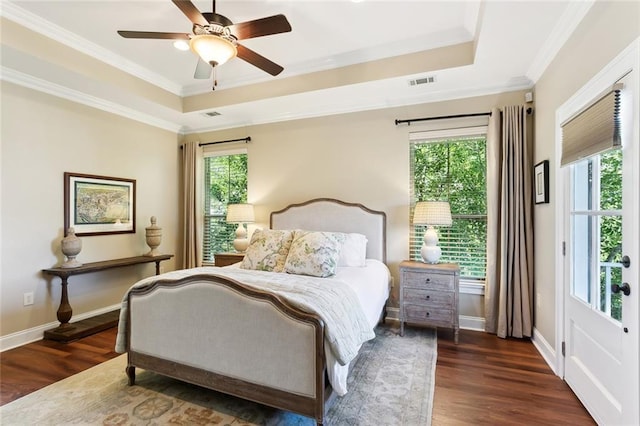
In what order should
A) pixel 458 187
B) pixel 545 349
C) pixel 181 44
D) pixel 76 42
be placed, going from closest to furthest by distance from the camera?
pixel 181 44 → pixel 545 349 → pixel 76 42 → pixel 458 187

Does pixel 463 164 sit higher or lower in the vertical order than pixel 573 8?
lower

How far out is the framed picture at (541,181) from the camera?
2770 mm

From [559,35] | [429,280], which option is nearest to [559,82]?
[559,35]

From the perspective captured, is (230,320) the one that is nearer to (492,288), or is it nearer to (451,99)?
(492,288)

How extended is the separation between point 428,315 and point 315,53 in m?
3.03

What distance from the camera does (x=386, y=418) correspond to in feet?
6.48

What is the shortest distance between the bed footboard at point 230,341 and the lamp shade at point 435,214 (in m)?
2.01

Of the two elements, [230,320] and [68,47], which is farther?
[68,47]

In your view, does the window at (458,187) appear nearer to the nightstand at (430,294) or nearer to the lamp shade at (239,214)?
the nightstand at (430,294)

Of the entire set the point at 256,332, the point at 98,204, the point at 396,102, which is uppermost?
the point at 396,102

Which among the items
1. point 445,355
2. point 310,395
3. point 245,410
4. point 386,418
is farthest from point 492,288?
point 245,410

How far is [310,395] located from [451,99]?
3.41 m

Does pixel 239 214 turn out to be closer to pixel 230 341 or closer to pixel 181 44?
pixel 181 44

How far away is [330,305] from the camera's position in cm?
197
